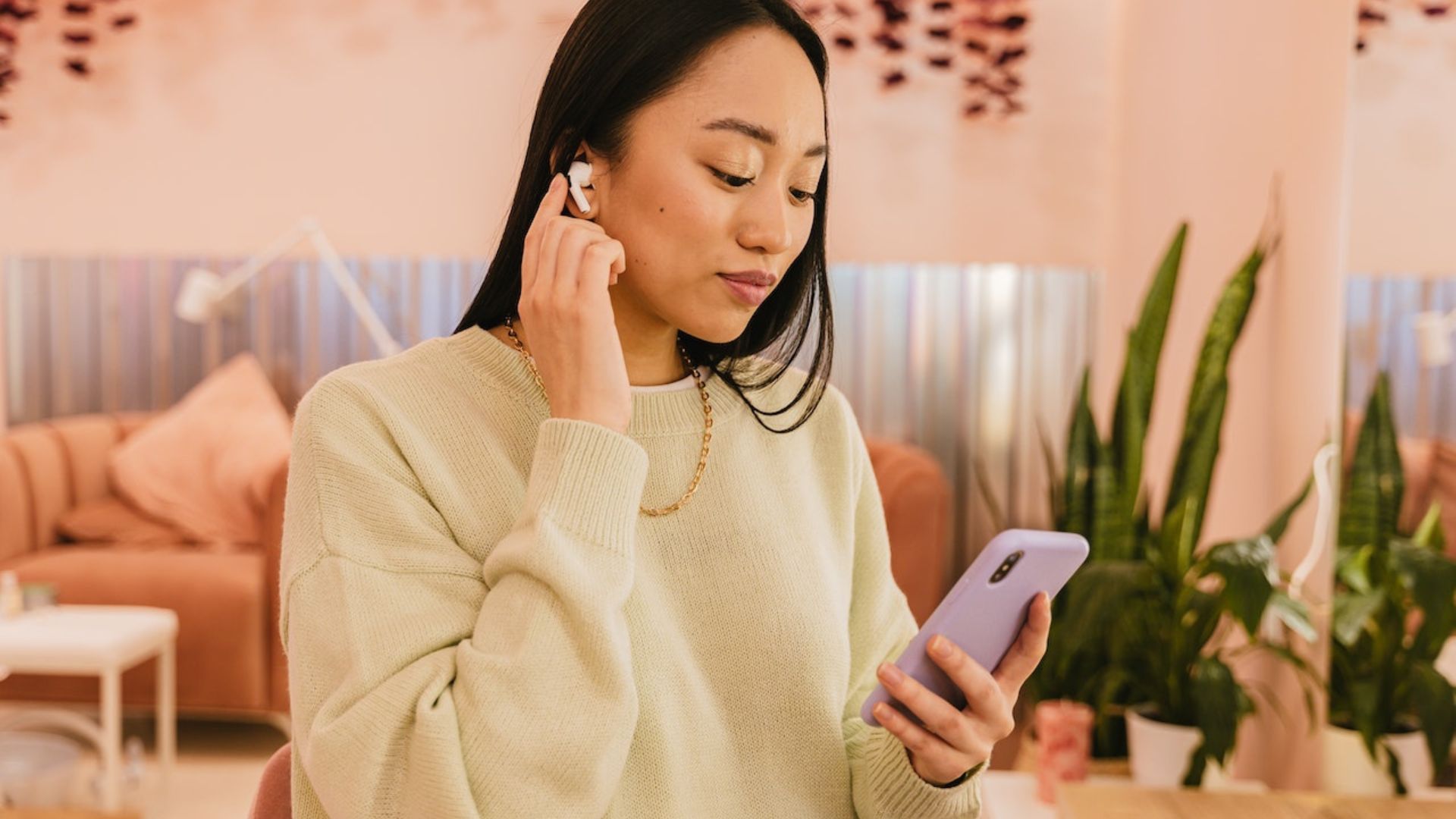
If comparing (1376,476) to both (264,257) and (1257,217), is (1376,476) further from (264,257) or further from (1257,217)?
(264,257)

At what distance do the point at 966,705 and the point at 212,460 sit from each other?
151 inches

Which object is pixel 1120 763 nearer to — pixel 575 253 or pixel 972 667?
pixel 972 667

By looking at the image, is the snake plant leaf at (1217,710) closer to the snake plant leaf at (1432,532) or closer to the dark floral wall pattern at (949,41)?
the snake plant leaf at (1432,532)

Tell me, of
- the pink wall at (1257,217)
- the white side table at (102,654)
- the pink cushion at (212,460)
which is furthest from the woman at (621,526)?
the pink cushion at (212,460)

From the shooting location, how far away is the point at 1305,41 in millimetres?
2869

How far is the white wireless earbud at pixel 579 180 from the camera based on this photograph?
3.63ft

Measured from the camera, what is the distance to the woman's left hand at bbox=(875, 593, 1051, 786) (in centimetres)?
104

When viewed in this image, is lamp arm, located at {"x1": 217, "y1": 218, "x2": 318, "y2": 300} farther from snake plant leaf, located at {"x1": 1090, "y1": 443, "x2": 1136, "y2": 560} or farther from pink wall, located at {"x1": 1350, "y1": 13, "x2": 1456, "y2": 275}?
pink wall, located at {"x1": 1350, "y1": 13, "x2": 1456, "y2": 275}

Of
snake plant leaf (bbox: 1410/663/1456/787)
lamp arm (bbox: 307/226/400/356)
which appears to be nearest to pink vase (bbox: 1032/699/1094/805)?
snake plant leaf (bbox: 1410/663/1456/787)

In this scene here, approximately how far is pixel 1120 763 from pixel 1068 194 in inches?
94.6

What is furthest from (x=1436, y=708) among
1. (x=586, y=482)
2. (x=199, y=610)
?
(x=199, y=610)

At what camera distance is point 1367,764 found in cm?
243

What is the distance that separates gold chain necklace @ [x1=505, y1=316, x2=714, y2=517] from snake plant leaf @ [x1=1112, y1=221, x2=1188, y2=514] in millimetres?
1679

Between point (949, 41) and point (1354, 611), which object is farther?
point (949, 41)
